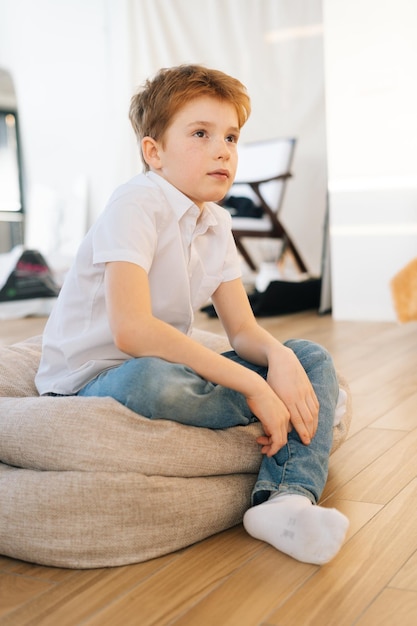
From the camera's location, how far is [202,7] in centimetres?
534

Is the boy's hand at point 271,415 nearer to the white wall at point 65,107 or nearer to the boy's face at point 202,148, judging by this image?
the boy's face at point 202,148

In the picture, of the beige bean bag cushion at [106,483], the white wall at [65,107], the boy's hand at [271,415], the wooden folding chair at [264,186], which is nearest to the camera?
the beige bean bag cushion at [106,483]

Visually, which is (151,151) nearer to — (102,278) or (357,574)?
(102,278)

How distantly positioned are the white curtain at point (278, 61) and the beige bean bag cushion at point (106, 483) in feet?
13.0

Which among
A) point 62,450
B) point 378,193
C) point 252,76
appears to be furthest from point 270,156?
point 62,450

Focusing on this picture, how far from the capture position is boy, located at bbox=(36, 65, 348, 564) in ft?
4.25

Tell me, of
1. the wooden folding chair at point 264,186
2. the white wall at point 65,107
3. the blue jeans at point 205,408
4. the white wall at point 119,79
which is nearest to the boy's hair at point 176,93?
the blue jeans at point 205,408

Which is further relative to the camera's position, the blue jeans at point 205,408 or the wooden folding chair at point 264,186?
the wooden folding chair at point 264,186

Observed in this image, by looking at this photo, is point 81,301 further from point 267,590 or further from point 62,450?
point 267,590

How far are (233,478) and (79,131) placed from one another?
4.82 metres

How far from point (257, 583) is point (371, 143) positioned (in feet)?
10.1

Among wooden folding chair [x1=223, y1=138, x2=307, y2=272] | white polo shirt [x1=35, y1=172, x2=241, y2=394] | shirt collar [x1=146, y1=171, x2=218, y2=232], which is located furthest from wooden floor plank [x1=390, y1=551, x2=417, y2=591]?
wooden folding chair [x1=223, y1=138, x2=307, y2=272]

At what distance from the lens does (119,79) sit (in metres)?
5.65

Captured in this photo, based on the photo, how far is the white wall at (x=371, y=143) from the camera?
378 cm
